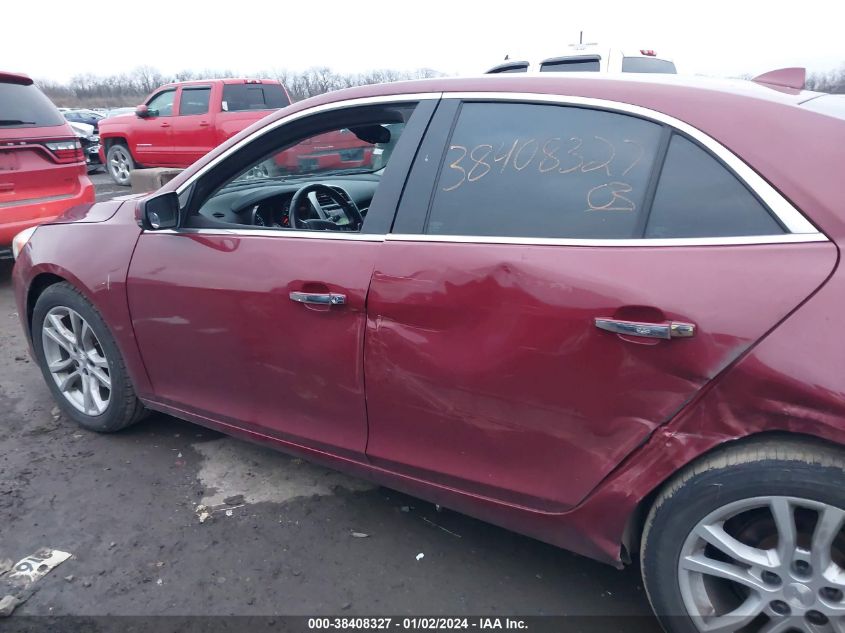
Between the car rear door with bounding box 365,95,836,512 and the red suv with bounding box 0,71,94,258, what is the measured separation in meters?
4.65

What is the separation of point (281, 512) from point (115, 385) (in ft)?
3.75

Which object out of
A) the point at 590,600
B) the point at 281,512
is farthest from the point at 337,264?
the point at 590,600

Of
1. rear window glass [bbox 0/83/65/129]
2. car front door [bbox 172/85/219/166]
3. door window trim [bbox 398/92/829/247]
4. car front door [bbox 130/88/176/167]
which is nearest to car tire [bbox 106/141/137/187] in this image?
car front door [bbox 130/88/176/167]

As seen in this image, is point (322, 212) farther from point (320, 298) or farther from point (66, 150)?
point (66, 150)

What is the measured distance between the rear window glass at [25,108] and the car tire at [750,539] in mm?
5875

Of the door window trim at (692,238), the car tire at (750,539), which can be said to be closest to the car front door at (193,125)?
the door window trim at (692,238)

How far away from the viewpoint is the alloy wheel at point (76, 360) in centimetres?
326

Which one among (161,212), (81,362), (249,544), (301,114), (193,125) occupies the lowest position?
(249,544)

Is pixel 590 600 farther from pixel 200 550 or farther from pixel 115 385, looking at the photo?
pixel 115 385

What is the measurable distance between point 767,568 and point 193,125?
11463 mm

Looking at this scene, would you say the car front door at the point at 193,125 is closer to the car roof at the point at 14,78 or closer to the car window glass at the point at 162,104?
the car window glass at the point at 162,104

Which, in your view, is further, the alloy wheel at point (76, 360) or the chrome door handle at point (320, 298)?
the alloy wheel at point (76, 360)

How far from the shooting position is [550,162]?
2.04 metres

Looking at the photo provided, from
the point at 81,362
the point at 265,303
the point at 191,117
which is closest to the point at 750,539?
the point at 265,303
